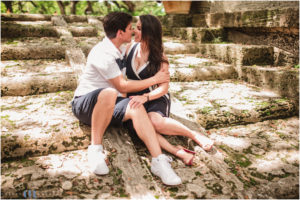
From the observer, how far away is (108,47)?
6.78 ft

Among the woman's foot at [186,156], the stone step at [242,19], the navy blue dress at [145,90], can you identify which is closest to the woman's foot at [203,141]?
the woman's foot at [186,156]

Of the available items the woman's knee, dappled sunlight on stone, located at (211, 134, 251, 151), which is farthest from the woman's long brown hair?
dappled sunlight on stone, located at (211, 134, 251, 151)

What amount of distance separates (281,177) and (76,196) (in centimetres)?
168

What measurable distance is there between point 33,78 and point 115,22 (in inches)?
58.2

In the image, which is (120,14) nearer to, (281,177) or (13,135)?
(13,135)

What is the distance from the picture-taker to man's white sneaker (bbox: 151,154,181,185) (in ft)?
5.68

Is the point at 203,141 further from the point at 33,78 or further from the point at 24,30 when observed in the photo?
the point at 24,30

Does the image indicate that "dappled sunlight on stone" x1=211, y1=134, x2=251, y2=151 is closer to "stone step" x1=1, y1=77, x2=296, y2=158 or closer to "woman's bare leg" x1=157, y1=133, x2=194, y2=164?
"stone step" x1=1, y1=77, x2=296, y2=158

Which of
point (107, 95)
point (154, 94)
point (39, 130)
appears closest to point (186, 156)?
point (154, 94)

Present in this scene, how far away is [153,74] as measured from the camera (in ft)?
7.54

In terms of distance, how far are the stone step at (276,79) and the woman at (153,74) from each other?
155 centimetres

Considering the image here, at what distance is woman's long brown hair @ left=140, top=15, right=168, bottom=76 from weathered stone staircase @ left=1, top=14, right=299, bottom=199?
0.66m

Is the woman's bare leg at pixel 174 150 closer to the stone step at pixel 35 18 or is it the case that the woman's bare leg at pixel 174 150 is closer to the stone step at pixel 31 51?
the stone step at pixel 31 51

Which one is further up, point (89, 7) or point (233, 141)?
→ point (89, 7)
